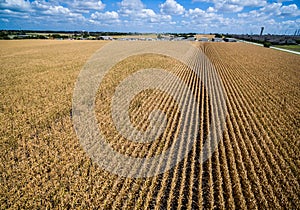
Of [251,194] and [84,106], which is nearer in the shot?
[251,194]

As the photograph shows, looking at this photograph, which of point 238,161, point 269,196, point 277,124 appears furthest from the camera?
point 277,124

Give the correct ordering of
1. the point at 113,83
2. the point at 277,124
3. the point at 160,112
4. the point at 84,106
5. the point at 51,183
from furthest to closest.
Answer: the point at 113,83 → the point at 84,106 → the point at 160,112 → the point at 277,124 → the point at 51,183

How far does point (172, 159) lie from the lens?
21.5ft

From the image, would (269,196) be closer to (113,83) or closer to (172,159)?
(172,159)

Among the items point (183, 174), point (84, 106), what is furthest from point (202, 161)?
point (84, 106)

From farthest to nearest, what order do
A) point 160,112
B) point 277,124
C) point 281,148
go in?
point 160,112 < point 277,124 < point 281,148

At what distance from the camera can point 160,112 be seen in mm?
10156

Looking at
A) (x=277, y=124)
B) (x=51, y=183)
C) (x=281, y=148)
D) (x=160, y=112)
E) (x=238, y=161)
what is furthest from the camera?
(x=160, y=112)

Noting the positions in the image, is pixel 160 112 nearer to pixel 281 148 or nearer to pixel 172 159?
pixel 172 159

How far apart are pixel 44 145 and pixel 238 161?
688 centimetres

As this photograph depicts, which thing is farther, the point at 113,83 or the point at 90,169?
the point at 113,83

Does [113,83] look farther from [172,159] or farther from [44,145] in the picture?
[172,159]

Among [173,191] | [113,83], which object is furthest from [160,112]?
[113,83]

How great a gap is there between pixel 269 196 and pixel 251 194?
1.47 ft
